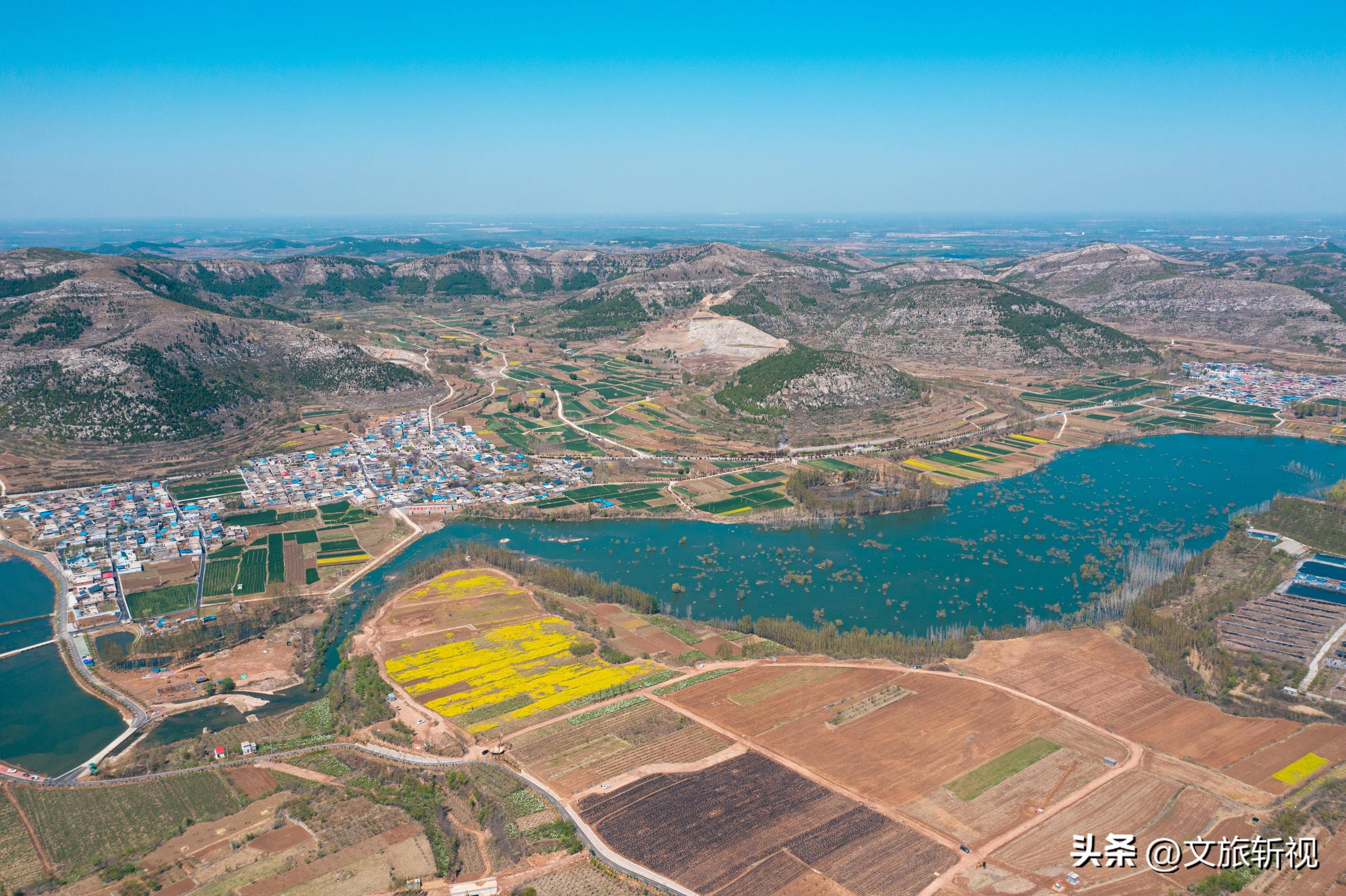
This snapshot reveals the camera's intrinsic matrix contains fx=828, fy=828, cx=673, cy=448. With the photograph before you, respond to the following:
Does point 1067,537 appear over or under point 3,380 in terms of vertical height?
under

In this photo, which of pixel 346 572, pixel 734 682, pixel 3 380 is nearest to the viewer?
Answer: pixel 734 682

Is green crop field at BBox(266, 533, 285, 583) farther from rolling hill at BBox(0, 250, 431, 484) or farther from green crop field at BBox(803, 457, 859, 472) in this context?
green crop field at BBox(803, 457, 859, 472)

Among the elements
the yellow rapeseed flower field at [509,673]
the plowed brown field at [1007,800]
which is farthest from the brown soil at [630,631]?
the plowed brown field at [1007,800]

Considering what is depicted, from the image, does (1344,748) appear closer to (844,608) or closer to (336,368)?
(844,608)

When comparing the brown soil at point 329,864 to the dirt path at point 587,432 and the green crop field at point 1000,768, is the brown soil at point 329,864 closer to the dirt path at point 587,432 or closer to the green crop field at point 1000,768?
the green crop field at point 1000,768

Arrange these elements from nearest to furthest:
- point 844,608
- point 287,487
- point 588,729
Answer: point 588,729 → point 844,608 → point 287,487

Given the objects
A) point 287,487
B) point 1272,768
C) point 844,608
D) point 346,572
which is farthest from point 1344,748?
point 287,487
